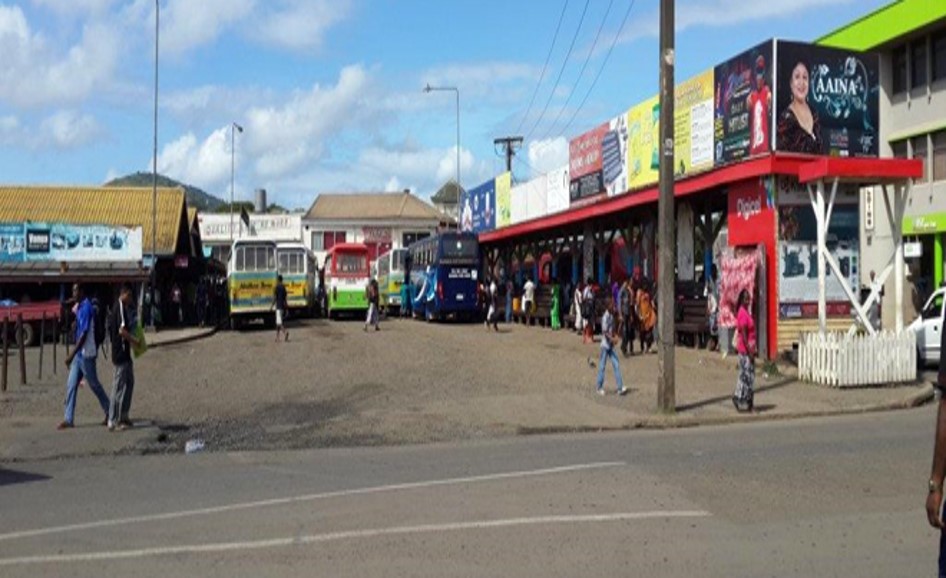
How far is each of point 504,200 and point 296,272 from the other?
10.1 metres

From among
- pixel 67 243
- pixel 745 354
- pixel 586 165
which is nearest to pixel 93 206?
pixel 67 243

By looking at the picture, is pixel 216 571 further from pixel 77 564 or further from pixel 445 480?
pixel 445 480

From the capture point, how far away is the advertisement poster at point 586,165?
34.4 metres

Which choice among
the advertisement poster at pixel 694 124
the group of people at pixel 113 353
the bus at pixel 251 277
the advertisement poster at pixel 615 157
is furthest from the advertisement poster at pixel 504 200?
the group of people at pixel 113 353

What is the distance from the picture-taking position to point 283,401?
778 inches

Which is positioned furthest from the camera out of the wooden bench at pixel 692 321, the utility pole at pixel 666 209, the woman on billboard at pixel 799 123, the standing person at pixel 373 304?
the standing person at pixel 373 304

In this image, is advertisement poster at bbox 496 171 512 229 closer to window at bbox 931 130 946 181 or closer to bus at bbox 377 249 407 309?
bus at bbox 377 249 407 309

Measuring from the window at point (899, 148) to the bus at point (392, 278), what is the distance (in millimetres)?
23874

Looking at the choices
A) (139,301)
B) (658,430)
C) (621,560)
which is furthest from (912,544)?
(139,301)

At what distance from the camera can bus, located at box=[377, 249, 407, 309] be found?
5378cm

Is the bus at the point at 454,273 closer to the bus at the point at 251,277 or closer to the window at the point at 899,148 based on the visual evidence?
the bus at the point at 251,277

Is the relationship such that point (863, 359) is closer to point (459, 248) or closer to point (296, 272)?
point (459, 248)

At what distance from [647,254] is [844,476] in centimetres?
2112

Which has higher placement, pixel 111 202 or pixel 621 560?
pixel 111 202
